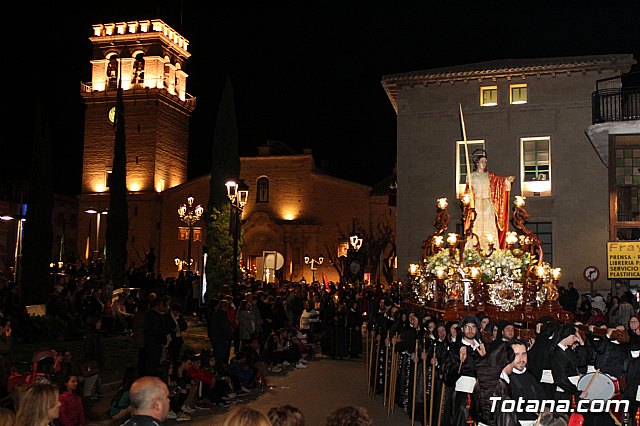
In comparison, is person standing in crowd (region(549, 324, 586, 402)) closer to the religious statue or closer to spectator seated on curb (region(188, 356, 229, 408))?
spectator seated on curb (region(188, 356, 229, 408))

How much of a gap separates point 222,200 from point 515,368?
2938 centimetres

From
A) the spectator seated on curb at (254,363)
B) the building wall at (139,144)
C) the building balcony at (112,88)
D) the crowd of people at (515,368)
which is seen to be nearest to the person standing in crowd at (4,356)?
the spectator seated on curb at (254,363)

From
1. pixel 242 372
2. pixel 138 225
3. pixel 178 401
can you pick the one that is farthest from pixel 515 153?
pixel 138 225

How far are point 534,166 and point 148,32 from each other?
3420 cm

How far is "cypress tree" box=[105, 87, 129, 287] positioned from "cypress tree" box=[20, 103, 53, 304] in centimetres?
662

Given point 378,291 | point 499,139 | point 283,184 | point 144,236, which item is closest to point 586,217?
point 499,139

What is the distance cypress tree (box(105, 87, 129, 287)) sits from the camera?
117 ft

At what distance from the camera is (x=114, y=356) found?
17.8 metres

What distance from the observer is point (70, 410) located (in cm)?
907

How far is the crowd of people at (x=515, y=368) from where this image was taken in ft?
22.7

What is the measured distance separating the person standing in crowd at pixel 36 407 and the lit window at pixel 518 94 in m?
26.6

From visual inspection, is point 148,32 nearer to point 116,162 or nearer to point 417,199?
point 116,162
